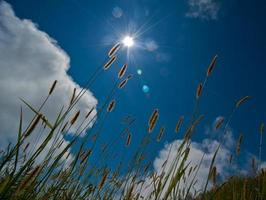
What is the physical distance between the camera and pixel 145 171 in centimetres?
359

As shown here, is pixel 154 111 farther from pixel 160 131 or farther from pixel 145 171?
pixel 145 171

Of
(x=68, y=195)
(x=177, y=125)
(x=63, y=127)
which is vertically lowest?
(x=68, y=195)

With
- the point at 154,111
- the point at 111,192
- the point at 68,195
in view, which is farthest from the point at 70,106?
the point at 111,192

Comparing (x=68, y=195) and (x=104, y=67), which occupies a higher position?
(x=104, y=67)

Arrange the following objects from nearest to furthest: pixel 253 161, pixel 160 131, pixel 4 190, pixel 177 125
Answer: pixel 4 190
pixel 177 125
pixel 160 131
pixel 253 161

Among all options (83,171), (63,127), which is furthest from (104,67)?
(83,171)

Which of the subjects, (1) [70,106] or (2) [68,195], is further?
(2) [68,195]

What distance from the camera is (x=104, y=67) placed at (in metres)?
2.25

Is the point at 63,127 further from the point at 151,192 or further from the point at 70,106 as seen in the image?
the point at 151,192

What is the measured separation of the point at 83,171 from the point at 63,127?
1.14 m

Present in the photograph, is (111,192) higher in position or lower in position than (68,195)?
higher

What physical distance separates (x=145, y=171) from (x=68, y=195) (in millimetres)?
1140

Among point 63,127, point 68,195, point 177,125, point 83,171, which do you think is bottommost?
point 68,195

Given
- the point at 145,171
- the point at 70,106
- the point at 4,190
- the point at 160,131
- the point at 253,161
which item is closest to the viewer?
the point at 4,190
